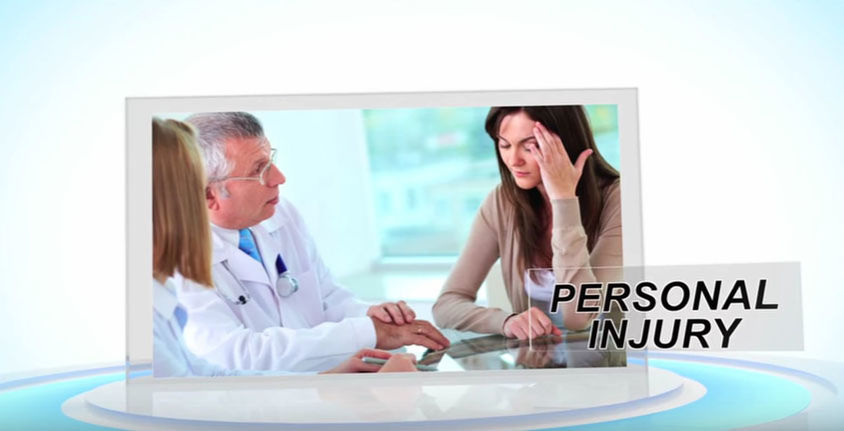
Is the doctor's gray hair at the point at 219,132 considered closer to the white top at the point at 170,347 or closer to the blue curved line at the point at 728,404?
the white top at the point at 170,347

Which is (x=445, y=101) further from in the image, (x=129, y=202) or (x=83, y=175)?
(x=83, y=175)

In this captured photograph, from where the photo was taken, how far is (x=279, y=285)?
287 inches

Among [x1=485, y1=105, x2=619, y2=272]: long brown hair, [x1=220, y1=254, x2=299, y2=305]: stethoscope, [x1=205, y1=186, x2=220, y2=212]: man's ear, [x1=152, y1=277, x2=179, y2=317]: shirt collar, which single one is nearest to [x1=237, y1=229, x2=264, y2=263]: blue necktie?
[x1=220, y1=254, x2=299, y2=305]: stethoscope

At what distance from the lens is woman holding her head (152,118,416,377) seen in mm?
7238

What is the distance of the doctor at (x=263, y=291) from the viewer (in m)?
7.22

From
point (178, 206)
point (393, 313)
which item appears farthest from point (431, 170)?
point (178, 206)

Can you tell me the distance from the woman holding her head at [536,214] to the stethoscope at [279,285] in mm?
1069

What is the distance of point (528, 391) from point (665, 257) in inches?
142

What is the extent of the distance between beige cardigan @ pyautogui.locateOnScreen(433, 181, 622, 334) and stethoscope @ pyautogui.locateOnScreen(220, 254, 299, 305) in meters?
1.06

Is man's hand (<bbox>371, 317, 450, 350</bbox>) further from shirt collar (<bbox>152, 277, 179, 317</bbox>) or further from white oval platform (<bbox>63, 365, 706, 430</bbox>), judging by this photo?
shirt collar (<bbox>152, 277, 179, 317</bbox>)

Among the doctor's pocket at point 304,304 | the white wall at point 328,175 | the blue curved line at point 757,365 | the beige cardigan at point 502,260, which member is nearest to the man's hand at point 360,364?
the doctor's pocket at point 304,304

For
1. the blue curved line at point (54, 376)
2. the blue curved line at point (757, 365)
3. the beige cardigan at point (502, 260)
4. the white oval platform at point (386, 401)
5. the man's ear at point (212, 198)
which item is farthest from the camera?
the blue curved line at point (54, 376)

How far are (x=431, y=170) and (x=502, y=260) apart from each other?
841 mm

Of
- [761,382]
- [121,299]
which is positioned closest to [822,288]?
[761,382]
